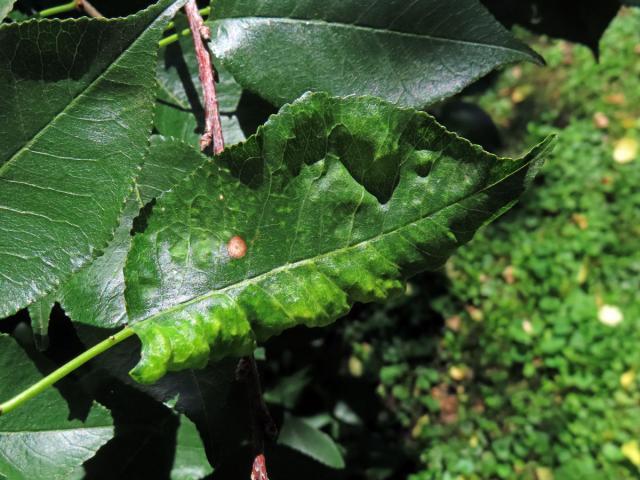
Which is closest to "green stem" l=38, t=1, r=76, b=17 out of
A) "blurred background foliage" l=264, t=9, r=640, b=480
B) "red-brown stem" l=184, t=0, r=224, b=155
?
"red-brown stem" l=184, t=0, r=224, b=155

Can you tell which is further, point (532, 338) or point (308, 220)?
point (532, 338)

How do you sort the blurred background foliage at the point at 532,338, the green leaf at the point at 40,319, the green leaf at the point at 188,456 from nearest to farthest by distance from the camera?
the green leaf at the point at 40,319, the green leaf at the point at 188,456, the blurred background foliage at the point at 532,338

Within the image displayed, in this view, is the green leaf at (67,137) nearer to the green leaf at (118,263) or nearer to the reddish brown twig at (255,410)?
the green leaf at (118,263)

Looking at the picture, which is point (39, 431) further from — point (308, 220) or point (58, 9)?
point (58, 9)

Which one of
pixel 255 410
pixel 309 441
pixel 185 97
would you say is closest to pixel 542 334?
pixel 309 441

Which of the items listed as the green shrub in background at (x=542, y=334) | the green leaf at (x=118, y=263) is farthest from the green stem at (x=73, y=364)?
the green shrub in background at (x=542, y=334)

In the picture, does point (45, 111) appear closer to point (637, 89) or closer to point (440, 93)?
point (440, 93)

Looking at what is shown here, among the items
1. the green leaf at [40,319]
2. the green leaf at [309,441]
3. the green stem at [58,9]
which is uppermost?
the green stem at [58,9]
